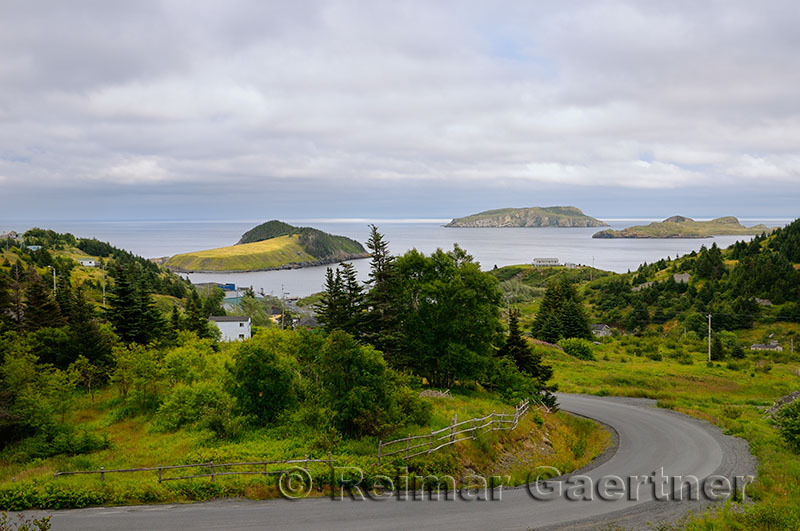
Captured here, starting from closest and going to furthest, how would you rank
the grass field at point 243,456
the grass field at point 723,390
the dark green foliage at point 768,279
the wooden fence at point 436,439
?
the grass field at point 723,390 < the grass field at point 243,456 < the wooden fence at point 436,439 < the dark green foliage at point 768,279

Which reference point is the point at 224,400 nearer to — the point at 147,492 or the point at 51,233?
the point at 147,492

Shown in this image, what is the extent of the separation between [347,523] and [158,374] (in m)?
17.8

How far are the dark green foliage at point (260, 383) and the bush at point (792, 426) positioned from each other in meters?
22.7

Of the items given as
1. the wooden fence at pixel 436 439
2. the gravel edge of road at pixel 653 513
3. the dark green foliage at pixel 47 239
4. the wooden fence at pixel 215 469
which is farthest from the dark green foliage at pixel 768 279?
the dark green foliage at pixel 47 239

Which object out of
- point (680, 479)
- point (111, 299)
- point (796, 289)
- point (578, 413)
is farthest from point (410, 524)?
point (796, 289)

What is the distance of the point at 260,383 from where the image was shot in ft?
68.0

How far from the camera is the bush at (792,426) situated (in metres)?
21.5

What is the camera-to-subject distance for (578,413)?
102 ft

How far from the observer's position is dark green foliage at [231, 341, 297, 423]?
20.8m

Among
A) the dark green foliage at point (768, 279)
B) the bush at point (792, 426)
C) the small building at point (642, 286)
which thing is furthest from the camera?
the small building at point (642, 286)

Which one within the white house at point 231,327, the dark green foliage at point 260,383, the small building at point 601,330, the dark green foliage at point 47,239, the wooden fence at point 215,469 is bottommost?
the small building at point 601,330

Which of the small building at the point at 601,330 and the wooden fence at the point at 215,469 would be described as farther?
the small building at the point at 601,330

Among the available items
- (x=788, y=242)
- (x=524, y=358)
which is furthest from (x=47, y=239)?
(x=788, y=242)

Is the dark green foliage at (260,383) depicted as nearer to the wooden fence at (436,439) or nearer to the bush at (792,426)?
the wooden fence at (436,439)
